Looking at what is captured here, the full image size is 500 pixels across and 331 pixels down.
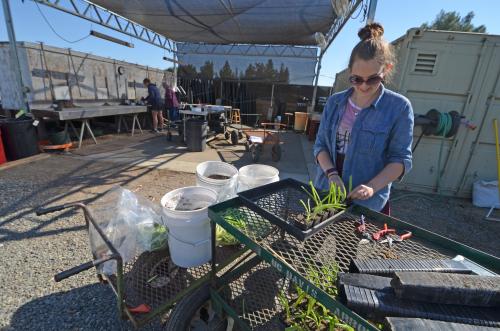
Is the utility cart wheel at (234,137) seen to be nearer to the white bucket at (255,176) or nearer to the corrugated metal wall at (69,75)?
the corrugated metal wall at (69,75)

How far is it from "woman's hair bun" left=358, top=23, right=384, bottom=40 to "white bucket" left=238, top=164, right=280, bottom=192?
3.61 feet

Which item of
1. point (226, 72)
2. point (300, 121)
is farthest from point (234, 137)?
point (226, 72)

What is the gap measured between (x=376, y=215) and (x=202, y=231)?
40.3 inches

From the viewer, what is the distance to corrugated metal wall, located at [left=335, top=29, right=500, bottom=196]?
3947mm

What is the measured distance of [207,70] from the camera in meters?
15.4

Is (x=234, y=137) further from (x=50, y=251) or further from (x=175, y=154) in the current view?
(x=50, y=251)

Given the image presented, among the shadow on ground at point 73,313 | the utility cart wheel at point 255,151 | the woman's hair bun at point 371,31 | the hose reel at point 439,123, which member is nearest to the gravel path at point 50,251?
the shadow on ground at point 73,313

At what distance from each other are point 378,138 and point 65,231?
3.51m

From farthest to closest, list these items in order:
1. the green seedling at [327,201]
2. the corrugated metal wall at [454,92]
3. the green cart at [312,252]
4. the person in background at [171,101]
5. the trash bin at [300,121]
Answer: the trash bin at [300,121], the person in background at [171,101], the corrugated metal wall at [454,92], the green seedling at [327,201], the green cart at [312,252]

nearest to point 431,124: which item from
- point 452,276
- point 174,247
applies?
point 452,276

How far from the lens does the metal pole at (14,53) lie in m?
5.31

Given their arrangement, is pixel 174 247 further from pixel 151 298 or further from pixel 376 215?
pixel 376 215

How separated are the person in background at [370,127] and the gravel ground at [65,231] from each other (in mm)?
1866

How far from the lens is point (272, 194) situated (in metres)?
1.42
